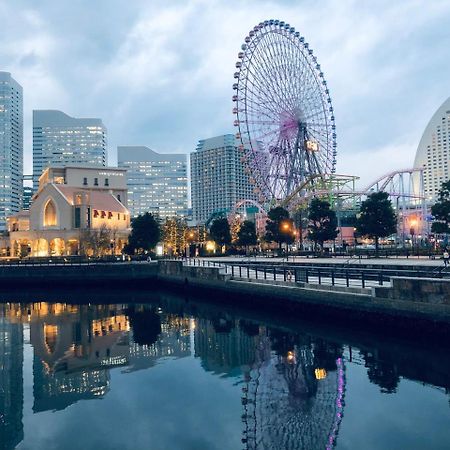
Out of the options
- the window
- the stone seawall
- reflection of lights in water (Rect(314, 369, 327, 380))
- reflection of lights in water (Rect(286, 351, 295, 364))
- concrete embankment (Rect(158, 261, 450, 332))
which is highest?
the window

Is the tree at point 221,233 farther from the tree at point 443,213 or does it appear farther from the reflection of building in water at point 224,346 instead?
the reflection of building in water at point 224,346

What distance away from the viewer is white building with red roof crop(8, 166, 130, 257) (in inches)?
3792

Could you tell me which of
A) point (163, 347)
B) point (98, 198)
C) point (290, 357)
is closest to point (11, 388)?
point (163, 347)

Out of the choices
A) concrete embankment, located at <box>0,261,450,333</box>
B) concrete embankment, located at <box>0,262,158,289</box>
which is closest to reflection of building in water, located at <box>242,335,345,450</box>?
concrete embankment, located at <box>0,261,450,333</box>

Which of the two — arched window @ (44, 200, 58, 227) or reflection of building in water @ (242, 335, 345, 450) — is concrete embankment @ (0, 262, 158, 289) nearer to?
arched window @ (44, 200, 58, 227)

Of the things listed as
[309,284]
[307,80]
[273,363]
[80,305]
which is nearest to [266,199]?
[307,80]

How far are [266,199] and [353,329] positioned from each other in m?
50.1

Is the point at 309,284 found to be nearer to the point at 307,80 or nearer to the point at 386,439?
the point at 386,439

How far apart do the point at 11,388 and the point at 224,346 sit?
11125 mm

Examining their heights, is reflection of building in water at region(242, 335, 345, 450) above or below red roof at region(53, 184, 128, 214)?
below

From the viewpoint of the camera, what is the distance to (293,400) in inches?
635

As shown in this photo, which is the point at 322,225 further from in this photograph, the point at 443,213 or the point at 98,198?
the point at 98,198

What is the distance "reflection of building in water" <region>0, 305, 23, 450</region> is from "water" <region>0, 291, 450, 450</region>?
62mm

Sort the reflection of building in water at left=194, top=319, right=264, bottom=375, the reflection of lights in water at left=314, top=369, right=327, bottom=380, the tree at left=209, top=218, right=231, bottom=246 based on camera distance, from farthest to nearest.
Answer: the tree at left=209, top=218, right=231, bottom=246
the reflection of building in water at left=194, top=319, right=264, bottom=375
the reflection of lights in water at left=314, top=369, right=327, bottom=380
